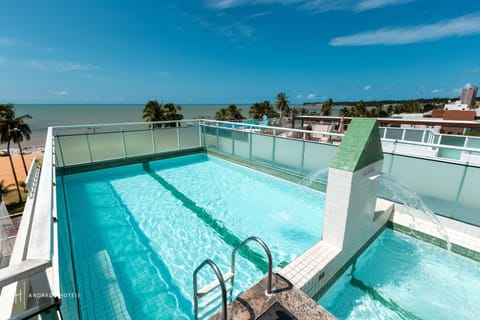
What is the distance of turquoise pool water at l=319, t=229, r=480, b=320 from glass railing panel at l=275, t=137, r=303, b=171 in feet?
7.78

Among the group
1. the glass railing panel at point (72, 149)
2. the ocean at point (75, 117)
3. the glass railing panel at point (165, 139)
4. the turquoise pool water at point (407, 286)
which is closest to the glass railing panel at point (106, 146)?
the glass railing panel at point (72, 149)

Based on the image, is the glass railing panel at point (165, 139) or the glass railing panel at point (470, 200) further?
the glass railing panel at point (165, 139)

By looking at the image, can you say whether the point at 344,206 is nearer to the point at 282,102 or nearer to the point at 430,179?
the point at 430,179

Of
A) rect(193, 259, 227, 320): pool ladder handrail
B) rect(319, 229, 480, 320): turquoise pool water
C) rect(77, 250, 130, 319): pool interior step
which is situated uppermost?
rect(193, 259, 227, 320): pool ladder handrail

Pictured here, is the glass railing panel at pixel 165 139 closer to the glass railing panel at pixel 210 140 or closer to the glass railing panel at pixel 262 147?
the glass railing panel at pixel 210 140

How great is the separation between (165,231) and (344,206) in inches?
112

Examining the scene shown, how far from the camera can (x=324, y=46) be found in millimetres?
25828

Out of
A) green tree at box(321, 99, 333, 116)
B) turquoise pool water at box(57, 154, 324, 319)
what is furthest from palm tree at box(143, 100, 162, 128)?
green tree at box(321, 99, 333, 116)

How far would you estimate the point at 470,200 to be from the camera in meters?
2.99

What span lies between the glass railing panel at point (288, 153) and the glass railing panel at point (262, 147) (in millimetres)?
219

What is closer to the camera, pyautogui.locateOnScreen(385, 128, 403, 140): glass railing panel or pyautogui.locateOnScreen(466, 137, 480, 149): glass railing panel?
pyautogui.locateOnScreen(466, 137, 480, 149): glass railing panel

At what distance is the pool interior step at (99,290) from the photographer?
2133 mm

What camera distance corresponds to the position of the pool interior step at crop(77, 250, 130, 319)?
2133 millimetres

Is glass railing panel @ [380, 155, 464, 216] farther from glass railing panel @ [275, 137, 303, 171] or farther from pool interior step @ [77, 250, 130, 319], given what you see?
pool interior step @ [77, 250, 130, 319]
